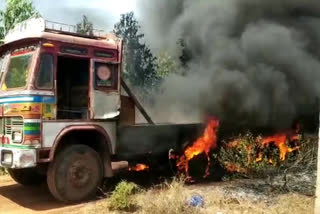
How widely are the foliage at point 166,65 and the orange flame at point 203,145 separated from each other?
2.12 m

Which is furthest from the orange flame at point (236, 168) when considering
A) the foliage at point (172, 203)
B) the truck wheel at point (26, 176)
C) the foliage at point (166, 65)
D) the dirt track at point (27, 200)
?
the truck wheel at point (26, 176)

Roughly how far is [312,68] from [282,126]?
1469 mm

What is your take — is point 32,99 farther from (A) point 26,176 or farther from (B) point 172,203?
(B) point 172,203

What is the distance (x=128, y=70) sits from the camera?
1005cm

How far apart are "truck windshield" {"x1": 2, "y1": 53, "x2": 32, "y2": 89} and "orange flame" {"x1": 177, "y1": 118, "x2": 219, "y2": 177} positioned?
11.6 ft

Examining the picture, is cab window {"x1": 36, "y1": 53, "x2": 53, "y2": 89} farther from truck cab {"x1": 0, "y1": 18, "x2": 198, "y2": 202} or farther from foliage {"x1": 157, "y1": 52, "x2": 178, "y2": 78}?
foliage {"x1": 157, "y1": 52, "x2": 178, "y2": 78}

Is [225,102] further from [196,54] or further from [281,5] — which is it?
[281,5]

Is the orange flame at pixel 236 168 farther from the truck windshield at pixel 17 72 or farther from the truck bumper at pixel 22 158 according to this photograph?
the truck windshield at pixel 17 72

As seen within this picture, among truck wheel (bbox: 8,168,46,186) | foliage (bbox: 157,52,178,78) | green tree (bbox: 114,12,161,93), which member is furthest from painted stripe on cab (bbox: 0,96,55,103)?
foliage (bbox: 157,52,178,78)

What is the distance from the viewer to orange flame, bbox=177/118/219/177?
8.90m

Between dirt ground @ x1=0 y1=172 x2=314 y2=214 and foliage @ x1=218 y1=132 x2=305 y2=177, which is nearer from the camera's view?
dirt ground @ x1=0 y1=172 x2=314 y2=214

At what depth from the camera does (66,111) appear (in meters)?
7.49

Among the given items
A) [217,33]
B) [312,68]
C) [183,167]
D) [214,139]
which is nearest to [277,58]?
[312,68]

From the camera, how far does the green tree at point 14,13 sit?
39.6 feet
